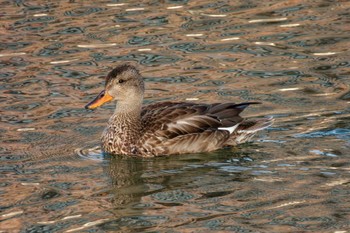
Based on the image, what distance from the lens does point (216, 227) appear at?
9.34 m

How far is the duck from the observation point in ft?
39.8

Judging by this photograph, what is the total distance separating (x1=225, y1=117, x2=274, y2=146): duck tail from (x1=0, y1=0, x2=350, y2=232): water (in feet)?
0.45

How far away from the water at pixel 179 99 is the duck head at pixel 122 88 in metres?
0.61

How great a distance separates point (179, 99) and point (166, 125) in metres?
2.01

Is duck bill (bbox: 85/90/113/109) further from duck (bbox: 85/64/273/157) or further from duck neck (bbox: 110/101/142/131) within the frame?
duck neck (bbox: 110/101/142/131)

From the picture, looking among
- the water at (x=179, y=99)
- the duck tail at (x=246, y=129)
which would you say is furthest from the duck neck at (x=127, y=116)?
the duck tail at (x=246, y=129)

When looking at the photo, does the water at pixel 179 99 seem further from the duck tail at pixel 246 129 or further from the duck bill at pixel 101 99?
the duck bill at pixel 101 99

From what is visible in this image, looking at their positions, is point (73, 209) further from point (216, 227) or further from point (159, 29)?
point (159, 29)

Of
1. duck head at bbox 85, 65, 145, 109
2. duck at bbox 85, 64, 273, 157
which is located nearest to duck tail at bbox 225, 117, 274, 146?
duck at bbox 85, 64, 273, 157

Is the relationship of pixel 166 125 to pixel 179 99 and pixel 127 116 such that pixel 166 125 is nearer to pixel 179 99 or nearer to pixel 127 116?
pixel 127 116

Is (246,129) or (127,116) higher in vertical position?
(127,116)

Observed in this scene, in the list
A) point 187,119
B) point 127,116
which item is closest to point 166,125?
point 187,119

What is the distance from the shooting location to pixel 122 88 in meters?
12.5

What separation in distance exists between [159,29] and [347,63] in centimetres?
386
